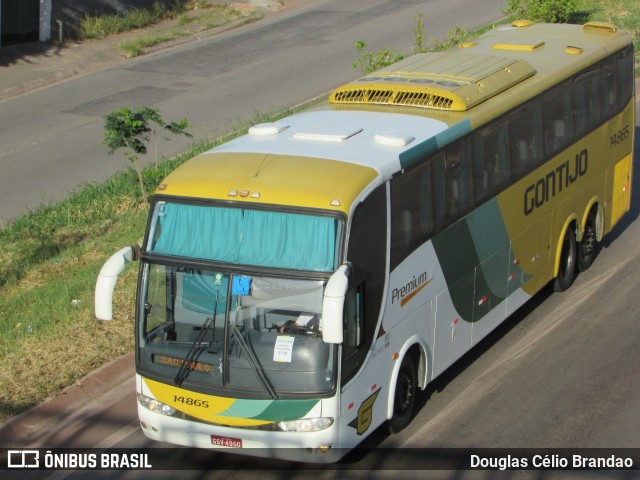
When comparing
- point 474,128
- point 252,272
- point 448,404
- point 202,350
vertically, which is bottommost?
point 448,404

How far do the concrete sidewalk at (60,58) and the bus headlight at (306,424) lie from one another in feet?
62.0

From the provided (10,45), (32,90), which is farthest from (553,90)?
(10,45)

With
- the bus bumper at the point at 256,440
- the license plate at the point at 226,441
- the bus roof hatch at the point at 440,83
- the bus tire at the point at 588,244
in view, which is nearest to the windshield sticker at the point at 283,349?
the bus bumper at the point at 256,440

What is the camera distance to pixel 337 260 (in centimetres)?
839

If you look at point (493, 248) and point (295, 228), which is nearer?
point (295, 228)

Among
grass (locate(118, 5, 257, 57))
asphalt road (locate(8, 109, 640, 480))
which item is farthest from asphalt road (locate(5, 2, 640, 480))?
grass (locate(118, 5, 257, 57))

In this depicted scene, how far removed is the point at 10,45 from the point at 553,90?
20.0 m

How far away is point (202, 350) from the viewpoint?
8.68 meters

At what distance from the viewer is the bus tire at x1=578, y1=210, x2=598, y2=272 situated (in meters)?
13.9

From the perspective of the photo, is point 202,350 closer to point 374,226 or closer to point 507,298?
point 374,226

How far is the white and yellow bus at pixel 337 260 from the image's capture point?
334 inches

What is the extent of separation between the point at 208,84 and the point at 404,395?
1661 centimetres

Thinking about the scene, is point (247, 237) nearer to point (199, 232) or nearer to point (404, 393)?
point (199, 232)

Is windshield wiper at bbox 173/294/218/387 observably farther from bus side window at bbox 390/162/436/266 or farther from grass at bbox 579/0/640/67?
grass at bbox 579/0/640/67
